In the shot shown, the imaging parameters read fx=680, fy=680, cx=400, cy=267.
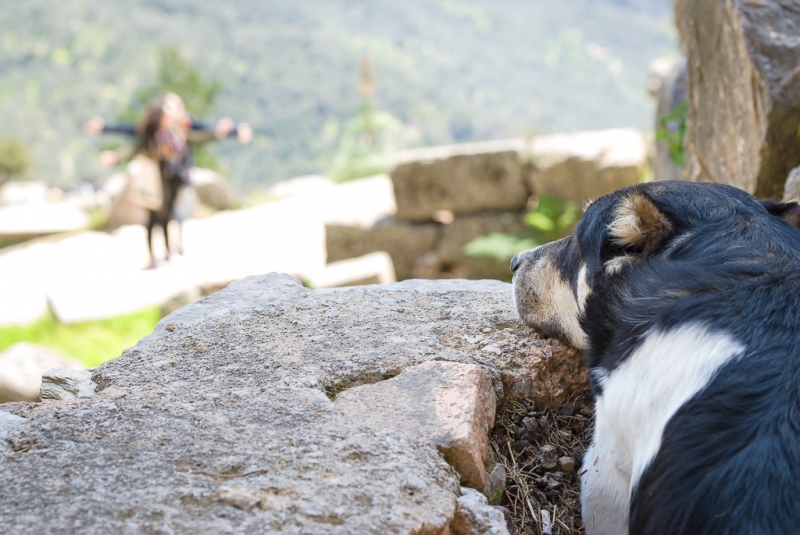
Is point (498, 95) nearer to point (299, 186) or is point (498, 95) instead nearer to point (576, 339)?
point (299, 186)

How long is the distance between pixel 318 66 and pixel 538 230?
3401cm

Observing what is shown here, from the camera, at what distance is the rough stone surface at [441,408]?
1.76m

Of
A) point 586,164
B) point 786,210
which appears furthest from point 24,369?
point 586,164

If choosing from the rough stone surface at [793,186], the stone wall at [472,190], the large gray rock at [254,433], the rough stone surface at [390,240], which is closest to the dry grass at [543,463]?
the large gray rock at [254,433]

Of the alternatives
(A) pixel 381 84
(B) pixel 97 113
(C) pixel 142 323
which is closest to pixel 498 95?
(A) pixel 381 84

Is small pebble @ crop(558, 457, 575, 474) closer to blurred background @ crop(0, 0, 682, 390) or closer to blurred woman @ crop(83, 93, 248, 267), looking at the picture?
blurred background @ crop(0, 0, 682, 390)

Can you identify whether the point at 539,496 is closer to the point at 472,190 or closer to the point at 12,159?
the point at 472,190

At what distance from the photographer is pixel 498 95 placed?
44.6 metres

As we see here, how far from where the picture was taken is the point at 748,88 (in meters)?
3.62

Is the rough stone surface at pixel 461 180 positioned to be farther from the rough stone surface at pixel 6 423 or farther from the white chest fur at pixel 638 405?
the rough stone surface at pixel 6 423

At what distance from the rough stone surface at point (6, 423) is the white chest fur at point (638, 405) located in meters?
1.55

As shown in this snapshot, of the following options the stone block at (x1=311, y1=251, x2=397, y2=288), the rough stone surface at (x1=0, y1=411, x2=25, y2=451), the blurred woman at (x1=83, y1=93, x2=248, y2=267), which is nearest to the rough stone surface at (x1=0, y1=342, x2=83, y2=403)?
the stone block at (x1=311, y1=251, x2=397, y2=288)

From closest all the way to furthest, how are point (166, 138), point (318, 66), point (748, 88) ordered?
point (748, 88) < point (166, 138) < point (318, 66)

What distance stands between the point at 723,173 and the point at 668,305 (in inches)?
111
